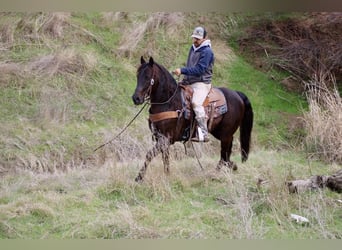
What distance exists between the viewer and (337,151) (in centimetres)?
834

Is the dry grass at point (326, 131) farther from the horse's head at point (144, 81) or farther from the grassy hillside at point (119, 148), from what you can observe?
the horse's head at point (144, 81)

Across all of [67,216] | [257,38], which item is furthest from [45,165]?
[257,38]

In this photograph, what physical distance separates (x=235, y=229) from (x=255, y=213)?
45 centimetres

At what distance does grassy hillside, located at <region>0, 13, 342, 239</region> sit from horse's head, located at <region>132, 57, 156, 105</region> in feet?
2.92

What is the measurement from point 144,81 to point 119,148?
245 cm

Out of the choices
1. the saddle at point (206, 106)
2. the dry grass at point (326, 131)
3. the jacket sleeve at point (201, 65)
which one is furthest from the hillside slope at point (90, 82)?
the jacket sleeve at point (201, 65)

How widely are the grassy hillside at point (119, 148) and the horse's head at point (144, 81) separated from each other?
2.92 ft

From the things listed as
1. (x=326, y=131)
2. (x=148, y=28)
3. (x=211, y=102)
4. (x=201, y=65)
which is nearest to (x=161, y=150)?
(x=211, y=102)

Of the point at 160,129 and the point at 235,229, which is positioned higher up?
the point at 160,129

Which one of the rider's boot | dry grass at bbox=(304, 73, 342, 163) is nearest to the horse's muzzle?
the rider's boot

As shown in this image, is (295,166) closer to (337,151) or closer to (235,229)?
(337,151)

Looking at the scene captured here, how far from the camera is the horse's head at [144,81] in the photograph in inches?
254

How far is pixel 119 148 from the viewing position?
346 inches

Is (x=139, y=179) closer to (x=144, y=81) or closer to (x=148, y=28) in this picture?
(x=144, y=81)
